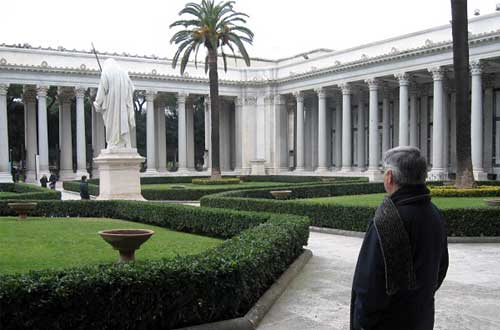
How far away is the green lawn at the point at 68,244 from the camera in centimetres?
1081

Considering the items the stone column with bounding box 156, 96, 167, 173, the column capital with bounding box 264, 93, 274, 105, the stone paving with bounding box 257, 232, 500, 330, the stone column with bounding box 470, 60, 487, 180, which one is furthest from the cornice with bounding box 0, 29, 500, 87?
the stone paving with bounding box 257, 232, 500, 330

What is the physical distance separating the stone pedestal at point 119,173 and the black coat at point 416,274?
62.3 feet

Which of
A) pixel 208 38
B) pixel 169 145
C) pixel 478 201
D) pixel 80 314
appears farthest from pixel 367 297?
pixel 169 145

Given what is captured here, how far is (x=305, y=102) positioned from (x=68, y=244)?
54023 millimetres

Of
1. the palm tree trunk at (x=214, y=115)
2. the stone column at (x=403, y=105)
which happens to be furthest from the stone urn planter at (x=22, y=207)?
the stone column at (x=403, y=105)

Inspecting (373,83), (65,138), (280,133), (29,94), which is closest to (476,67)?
(373,83)

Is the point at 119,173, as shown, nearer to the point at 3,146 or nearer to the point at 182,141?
the point at 3,146

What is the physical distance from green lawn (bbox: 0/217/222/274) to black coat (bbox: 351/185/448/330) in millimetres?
7289

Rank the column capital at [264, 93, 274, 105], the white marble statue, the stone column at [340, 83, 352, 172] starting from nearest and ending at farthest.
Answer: the white marble statue → the stone column at [340, 83, 352, 172] → the column capital at [264, 93, 274, 105]

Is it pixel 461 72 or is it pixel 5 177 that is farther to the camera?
→ pixel 5 177

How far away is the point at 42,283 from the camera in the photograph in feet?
19.9

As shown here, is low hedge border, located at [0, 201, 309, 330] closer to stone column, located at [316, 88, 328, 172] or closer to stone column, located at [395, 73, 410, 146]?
stone column, located at [395, 73, 410, 146]

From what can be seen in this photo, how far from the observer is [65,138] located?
5597 cm

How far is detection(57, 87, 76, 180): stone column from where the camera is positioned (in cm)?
5481
